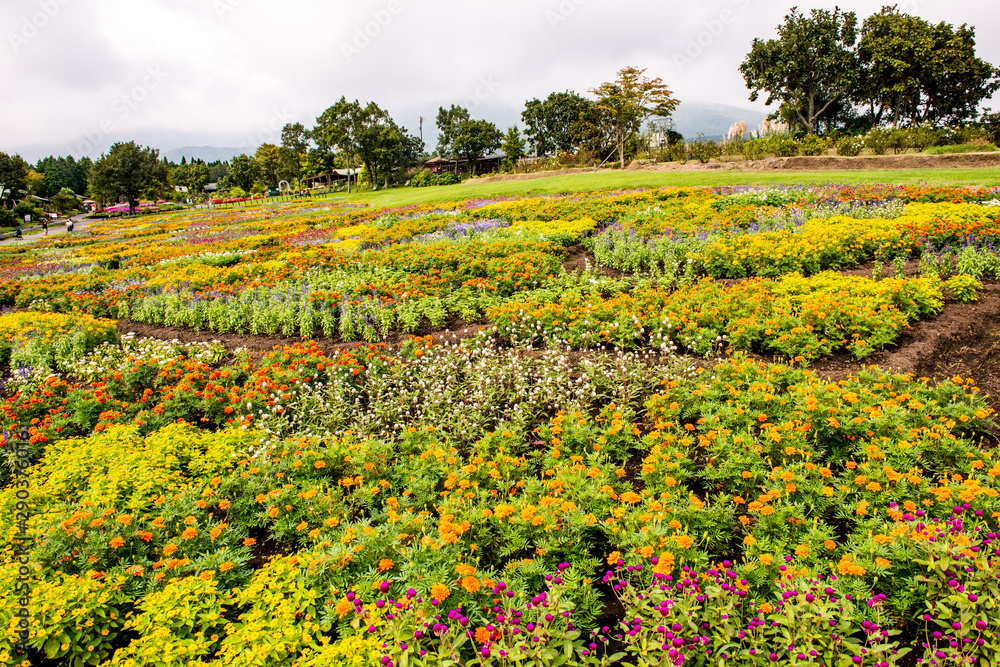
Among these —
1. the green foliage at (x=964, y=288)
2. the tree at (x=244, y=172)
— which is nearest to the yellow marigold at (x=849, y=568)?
the green foliage at (x=964, y=288)

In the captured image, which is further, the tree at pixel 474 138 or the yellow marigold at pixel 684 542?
the tree at pixel 474 138

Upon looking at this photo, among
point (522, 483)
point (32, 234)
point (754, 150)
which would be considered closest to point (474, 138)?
point (754, 150)

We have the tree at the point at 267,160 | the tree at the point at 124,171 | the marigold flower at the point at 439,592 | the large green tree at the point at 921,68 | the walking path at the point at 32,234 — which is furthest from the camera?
the tree at the point at 267,160

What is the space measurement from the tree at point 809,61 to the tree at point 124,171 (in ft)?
205

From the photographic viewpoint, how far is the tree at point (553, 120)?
68.4 m

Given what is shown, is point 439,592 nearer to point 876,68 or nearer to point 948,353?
point 948,353

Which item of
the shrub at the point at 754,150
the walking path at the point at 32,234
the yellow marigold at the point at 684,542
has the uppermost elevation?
the shrub at the point at 754,150

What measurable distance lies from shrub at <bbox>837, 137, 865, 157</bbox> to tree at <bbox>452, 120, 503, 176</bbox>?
5080 centimetres

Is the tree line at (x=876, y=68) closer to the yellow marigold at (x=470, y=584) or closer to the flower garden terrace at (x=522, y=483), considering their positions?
the flower garden terrace at (x=522, y=483)

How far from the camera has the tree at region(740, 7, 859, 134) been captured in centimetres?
3919

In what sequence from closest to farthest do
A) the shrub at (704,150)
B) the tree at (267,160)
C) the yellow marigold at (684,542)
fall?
1. the yellow marigold at (684,542)
2. the shrub at (704,150)
3. the tree at (267,160)

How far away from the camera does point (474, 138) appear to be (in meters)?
68.1

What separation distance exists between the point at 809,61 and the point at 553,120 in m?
36.1

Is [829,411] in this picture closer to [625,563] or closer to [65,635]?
[625,563]
